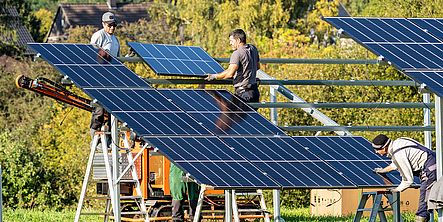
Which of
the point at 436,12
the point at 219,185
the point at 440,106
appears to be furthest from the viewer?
the point at 436,12

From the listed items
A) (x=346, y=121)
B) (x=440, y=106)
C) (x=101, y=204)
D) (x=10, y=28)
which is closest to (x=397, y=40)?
(x=440, y=106)

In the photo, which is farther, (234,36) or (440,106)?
(234,36)

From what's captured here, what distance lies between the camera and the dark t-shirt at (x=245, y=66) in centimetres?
1747

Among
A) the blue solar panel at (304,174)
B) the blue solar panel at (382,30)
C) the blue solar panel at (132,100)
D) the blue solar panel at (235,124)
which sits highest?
the blue solar panel at (382,30)

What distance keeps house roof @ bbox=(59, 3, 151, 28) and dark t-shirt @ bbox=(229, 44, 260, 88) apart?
73.3m

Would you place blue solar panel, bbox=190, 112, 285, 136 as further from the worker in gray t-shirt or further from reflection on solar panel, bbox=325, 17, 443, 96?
reflection on solar panel, bbox=325, 17, 443, 96

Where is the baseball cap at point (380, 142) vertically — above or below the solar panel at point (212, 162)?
above

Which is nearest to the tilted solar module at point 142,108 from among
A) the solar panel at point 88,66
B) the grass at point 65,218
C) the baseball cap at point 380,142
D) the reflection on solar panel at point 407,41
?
the solar panel at point 88,66

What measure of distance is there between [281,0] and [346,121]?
23.1 meters

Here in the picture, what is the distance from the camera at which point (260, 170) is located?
14.6 m

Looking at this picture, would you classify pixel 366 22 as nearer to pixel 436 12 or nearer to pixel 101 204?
pixel 101 204

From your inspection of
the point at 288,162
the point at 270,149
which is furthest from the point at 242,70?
the point at 288,162

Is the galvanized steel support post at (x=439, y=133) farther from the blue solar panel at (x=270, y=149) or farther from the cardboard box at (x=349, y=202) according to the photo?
the cardboard box at (x=349, y=202)

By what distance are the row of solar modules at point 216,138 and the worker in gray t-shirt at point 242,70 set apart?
0.27 m
